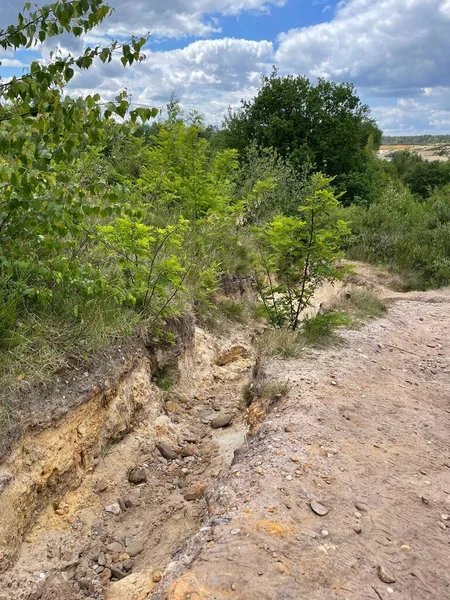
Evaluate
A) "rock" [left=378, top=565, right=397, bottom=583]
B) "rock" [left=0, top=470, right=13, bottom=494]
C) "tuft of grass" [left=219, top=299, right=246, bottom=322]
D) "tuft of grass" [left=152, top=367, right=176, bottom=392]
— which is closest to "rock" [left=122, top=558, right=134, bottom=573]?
"rock" [left=0, top=470, right=13, bottom=494]

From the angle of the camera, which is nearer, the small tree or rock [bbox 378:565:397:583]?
rock [bbox 378:565:397:583]

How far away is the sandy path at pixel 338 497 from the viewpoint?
2.66 m

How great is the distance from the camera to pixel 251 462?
3.79 metres

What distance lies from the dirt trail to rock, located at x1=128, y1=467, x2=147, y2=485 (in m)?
0.06

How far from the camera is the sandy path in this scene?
8.72ft

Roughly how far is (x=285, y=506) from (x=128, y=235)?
3.14 metres

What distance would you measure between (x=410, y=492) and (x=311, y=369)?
6.95 feet

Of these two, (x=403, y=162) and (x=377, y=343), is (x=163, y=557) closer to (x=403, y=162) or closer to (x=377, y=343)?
(x=377, y=343)

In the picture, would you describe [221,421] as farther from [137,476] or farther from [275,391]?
[137,476]

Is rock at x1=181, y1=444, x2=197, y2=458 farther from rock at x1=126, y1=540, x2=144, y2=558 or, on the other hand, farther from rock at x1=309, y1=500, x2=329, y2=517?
rock at x1=309, y1=500, x2=329, y2=517

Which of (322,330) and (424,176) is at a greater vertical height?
(424,176)

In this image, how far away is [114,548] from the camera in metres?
3.61

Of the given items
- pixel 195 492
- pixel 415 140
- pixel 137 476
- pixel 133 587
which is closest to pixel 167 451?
pixel 137 476

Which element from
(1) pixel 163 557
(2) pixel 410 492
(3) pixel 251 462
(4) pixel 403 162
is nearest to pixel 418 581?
(2) pixel 410 492
